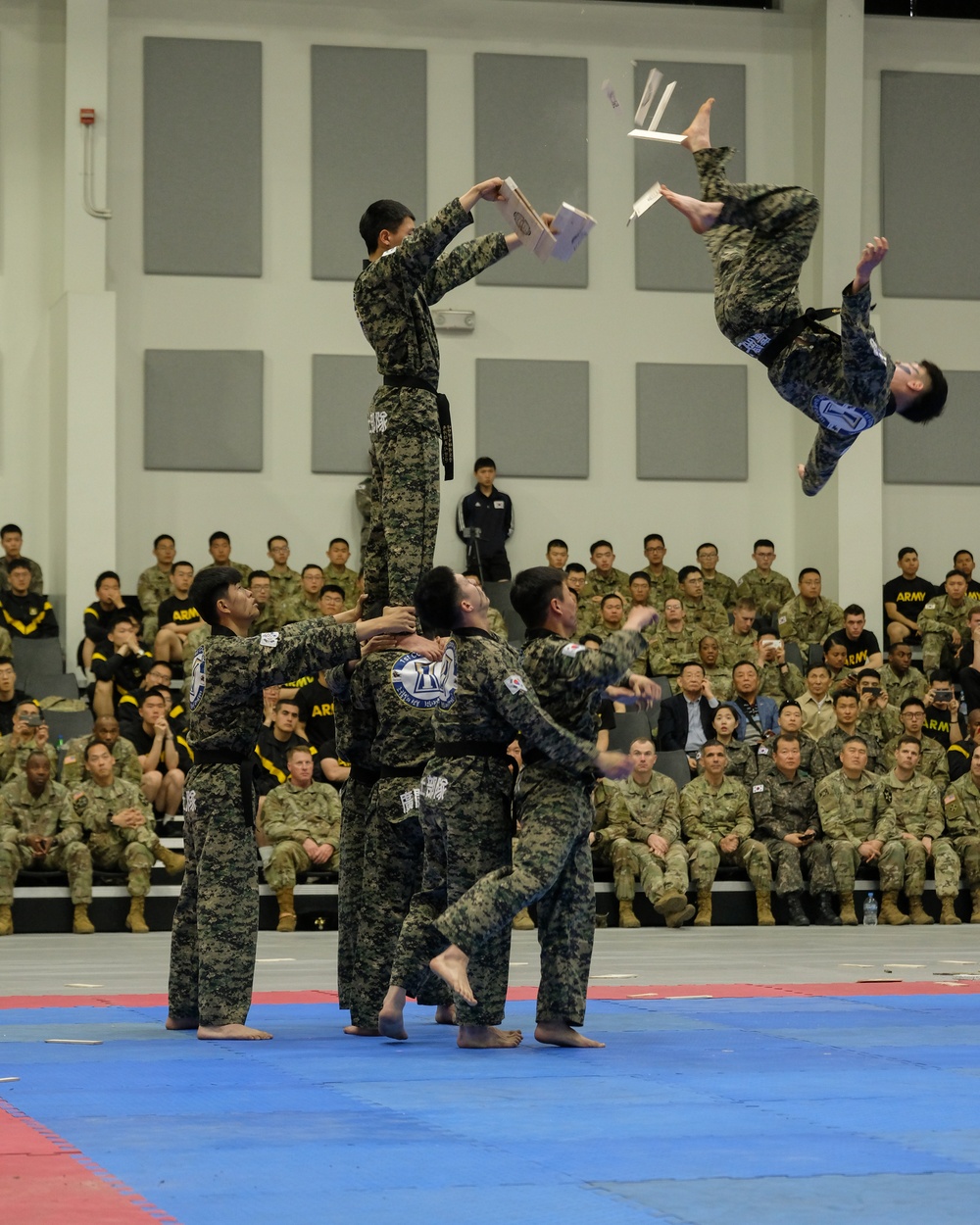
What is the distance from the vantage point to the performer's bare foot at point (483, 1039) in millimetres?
6336

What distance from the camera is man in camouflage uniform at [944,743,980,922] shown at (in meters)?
13.8

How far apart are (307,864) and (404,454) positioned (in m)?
6.77

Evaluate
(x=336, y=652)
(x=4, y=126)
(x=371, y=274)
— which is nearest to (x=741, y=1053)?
(x=336, y=652)

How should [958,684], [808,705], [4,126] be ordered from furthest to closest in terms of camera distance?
[4,126], [958,684], [808,705]

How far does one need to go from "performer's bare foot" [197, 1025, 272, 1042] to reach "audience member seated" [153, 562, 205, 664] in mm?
9536

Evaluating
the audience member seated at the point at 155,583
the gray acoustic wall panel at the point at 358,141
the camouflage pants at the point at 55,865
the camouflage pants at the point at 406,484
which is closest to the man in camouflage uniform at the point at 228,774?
the camouflage pants at the point at 406,484

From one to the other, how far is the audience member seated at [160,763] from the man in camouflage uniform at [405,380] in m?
7.09

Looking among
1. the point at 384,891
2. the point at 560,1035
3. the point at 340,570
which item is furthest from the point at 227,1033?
the point at 340,570

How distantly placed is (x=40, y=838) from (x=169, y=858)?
3.23 feet

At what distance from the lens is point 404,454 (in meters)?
6.98

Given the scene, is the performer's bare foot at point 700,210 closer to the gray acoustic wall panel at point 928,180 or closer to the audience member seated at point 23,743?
the audience member seated at point 23,743

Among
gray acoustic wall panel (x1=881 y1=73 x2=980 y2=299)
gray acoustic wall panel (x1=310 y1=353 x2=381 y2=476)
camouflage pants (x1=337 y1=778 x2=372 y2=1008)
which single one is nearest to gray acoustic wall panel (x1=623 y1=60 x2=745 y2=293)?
gray acoustic wall panel (x1=881 y1=73 x2=980 y2=299)

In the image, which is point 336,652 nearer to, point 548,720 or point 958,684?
point 548,720

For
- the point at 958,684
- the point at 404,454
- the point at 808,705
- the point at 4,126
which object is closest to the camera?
the point at 404,454
